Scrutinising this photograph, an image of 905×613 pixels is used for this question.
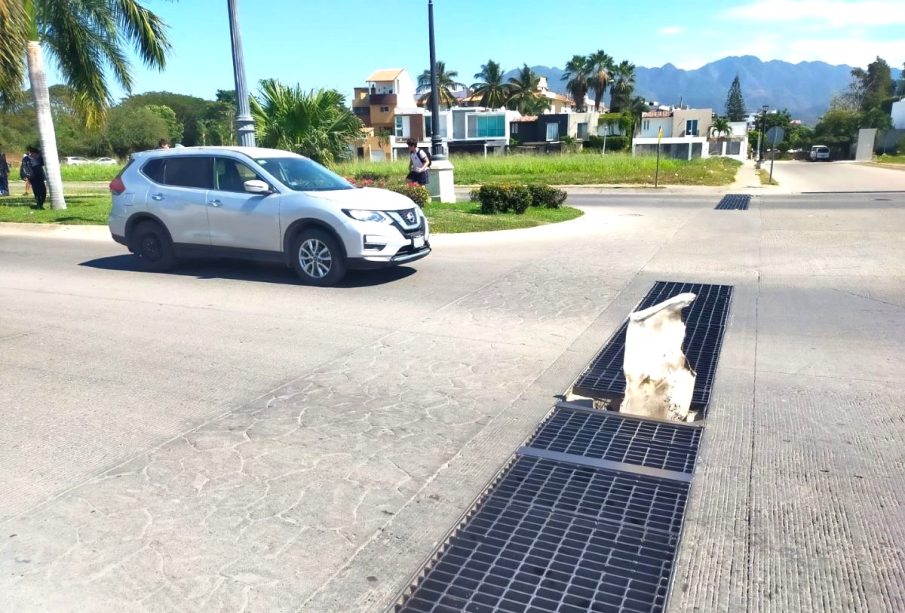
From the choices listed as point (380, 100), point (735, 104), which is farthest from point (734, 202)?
point (735, 104)

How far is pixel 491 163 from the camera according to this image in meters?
39.0

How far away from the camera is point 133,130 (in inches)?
2911

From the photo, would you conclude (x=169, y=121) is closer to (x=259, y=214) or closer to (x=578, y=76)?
(x=578, y=76)

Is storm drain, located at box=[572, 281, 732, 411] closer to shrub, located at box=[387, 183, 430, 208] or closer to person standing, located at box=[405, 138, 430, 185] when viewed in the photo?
shrub, located at box=[387, 183, 430, 208]

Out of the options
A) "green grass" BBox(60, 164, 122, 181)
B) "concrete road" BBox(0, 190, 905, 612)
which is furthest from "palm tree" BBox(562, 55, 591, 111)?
"concrete road" BBox(0, 190, 905, 612)

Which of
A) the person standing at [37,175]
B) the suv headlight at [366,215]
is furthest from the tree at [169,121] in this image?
the suv headlight at [366,215]

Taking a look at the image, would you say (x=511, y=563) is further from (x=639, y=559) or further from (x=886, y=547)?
(x=886, y=547)

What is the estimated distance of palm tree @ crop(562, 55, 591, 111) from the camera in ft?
309

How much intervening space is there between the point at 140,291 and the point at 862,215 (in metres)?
16.0

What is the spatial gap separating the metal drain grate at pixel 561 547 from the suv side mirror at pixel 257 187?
6.15m

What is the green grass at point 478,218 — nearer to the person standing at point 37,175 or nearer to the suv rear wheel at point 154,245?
the suv rear wheel at point 154,245

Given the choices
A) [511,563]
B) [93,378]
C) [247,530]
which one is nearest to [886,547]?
[511,563]

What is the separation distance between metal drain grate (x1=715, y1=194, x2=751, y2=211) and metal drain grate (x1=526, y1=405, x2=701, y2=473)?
52.8 ft

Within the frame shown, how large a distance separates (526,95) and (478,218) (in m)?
79.9
